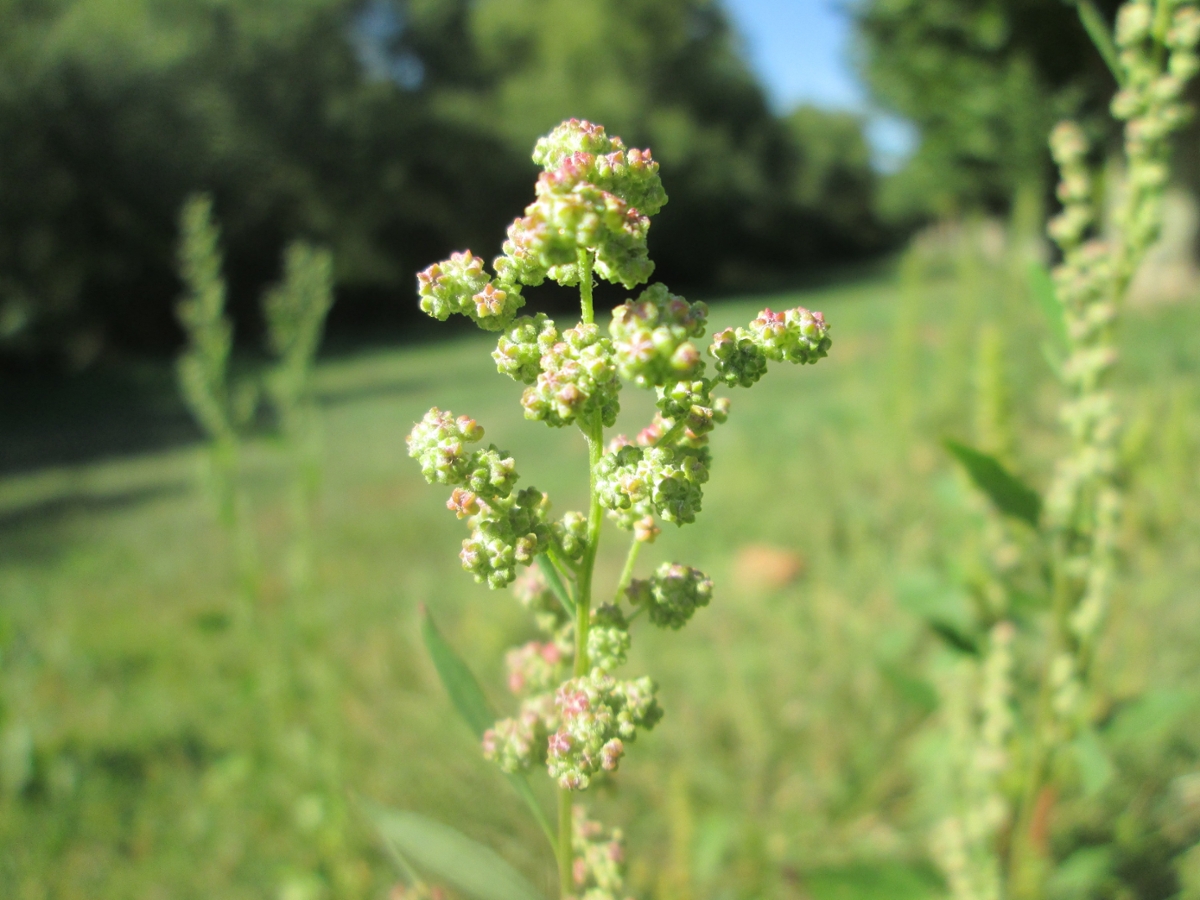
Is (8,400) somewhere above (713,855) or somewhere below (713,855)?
above

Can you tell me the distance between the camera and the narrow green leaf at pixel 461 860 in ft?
2.41

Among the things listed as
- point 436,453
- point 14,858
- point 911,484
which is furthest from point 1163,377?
point 14,858

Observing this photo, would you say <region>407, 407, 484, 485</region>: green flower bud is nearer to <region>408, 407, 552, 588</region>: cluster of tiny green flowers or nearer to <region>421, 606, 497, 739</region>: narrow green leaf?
<region>408, 407, 552, 588</region>: cluster of tiny green flowers

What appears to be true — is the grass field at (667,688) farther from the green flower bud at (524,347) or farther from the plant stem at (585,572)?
the green flower bud at (524,347)

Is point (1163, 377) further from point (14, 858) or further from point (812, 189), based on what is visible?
point (812, 189)

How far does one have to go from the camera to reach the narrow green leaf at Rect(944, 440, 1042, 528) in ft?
3.23

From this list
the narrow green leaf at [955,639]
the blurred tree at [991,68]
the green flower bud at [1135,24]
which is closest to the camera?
the green flower bud at [1135,24]

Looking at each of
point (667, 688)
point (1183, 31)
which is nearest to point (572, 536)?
point (1183, 31)

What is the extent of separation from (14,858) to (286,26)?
16977 millimetres

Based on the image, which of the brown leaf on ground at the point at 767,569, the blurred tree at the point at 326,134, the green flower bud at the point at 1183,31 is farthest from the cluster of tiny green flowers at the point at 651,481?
the blurred tree at the point at 326,134

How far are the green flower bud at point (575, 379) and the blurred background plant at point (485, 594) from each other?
0.86 metres

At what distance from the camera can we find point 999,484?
1.06 metres

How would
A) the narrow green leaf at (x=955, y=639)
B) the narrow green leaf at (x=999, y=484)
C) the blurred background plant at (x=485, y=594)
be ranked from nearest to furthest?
1. the narrow green leaf at (x=999, y=484)
2. the narrow green leaf at (x=955, y=639)
3. the blurred background plant at (x=485, y=594)

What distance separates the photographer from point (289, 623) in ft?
7.40
